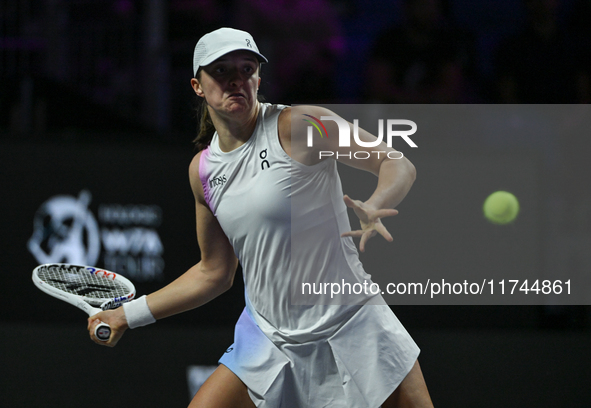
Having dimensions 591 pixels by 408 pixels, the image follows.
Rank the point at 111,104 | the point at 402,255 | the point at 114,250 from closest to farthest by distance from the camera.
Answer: the point at 402,255 → the point at 114,250 → the point at 111,104

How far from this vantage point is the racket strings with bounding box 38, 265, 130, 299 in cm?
266

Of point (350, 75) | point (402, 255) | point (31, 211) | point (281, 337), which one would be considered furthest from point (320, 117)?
point (350, 75)

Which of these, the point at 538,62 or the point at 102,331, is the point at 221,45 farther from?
the point at 538,62

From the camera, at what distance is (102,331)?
95.1 inches

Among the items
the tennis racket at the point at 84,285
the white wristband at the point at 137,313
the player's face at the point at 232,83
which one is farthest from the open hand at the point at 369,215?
the tennis racket at the point at 84,285

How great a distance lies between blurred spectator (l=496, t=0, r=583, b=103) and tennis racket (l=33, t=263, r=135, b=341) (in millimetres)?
2599

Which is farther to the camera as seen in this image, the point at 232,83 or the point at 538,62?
the point at 538,62

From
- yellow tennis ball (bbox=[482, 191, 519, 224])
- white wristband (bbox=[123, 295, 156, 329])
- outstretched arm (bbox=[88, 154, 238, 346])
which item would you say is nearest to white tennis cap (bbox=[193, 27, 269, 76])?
outstretched arm (bbox=[88, 154, 238, 346])

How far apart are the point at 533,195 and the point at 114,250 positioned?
2.16 m

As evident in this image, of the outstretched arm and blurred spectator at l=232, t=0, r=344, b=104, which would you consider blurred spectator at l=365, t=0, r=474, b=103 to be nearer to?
blurred spectator at l=232, t=0, r=344, b=104

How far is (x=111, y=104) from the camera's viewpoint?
15.6 ft

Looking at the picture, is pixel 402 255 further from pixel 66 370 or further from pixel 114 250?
pixel 66 370

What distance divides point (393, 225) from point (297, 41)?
5.76ft

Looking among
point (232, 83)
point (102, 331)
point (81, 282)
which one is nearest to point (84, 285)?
point (81, 282)
